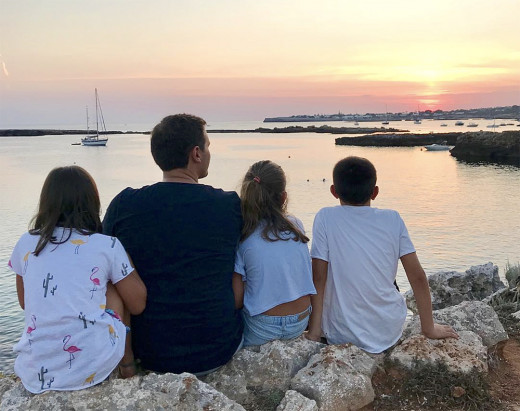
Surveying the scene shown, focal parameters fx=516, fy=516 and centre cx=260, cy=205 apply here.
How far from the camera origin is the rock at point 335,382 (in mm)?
2771

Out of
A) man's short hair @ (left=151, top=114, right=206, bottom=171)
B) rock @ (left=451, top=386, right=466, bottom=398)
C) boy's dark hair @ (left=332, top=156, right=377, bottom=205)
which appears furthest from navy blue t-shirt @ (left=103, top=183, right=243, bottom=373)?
rock @ (left=451, top=386, right=466, bottom=398)

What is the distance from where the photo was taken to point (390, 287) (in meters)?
3.32

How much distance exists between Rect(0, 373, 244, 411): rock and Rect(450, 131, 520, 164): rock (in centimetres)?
4234

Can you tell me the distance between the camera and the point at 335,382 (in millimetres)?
2824

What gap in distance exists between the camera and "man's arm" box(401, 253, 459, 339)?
3.26 m

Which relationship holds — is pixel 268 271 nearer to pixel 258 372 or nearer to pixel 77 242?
pixel 258 372

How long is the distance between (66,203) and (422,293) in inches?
86.2

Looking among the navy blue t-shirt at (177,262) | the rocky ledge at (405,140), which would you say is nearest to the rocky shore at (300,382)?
Result: the navy blue t-shirt at (177,262)

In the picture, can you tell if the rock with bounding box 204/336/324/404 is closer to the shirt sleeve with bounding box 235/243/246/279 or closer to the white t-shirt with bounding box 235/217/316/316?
the white t-shirt with bounding box 235/217/316/316

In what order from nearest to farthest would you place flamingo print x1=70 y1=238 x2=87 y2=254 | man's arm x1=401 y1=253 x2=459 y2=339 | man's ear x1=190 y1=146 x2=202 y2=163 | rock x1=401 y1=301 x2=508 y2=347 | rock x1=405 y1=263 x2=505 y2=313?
flamingo print x1=70 y1=238 x2=87 y2=254 < man's ear x1=190 y1=146 x2=202 y2=163 < man's arm x1=401 y1=253 x2=459 y2=339 < rock x1=401 y1=301 x2=508 y2=347 < rock x1=405 y1=263 x2=505 y2=313

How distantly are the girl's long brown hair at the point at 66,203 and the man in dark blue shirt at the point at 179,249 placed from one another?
24 centimetres

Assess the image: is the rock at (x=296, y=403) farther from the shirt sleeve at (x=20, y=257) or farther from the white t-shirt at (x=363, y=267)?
the shirt sleeve at (x=20, y=257)

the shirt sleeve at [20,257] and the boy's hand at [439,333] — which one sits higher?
the shirt sleeve at [20,257]

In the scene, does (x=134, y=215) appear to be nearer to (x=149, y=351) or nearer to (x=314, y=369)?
(x=149, y=351)
